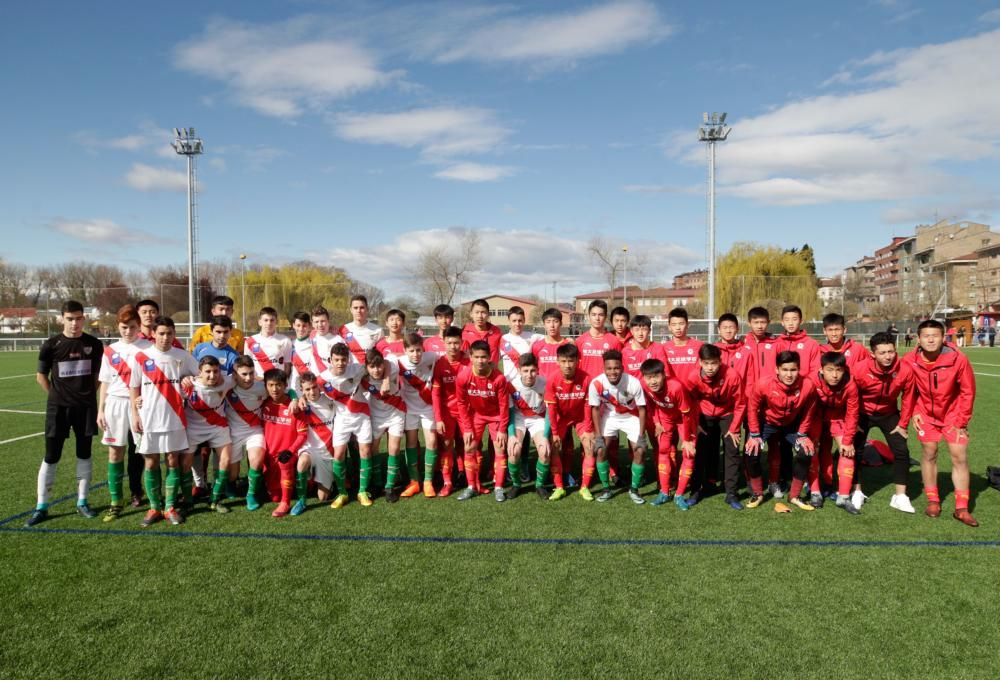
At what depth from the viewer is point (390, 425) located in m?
5.28

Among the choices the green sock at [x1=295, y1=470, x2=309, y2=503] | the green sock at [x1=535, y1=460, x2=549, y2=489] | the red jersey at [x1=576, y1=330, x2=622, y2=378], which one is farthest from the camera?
the red jersey at [x1=576, y1=330, x2=622, y2=378]

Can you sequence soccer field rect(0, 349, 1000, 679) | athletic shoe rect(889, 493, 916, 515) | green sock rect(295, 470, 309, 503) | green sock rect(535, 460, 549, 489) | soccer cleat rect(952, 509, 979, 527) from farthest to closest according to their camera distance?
1. green sock rect(535, 460, 549, 489)
2. green sock rect(295, 470, 309, 503)
3. athletic shoe rect(889, 493, 916, 515)
4. soccer cleat rect(952, 509, 979, 527)
5. soccer field rect(0, 349, 1000, 679)

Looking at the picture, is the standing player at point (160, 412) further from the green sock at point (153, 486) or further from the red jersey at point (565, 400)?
→ the red jersey at point (565, 400)

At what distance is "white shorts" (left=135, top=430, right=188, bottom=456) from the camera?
15.0 feet

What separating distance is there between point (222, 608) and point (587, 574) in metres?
2.09

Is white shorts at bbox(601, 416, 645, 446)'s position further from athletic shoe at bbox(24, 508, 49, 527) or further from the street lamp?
the street lamp

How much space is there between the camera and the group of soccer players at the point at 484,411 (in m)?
4.67

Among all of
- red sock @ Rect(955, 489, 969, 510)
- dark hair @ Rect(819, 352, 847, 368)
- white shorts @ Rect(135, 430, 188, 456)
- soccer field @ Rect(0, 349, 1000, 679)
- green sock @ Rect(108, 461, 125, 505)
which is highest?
dark hair @ Rect(819, 352, 847, 368)

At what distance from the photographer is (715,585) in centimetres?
349

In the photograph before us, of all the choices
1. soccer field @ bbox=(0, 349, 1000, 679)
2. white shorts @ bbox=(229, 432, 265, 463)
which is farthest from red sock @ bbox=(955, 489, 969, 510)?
white shorts @ bbox=(229, 432, 265, 463)

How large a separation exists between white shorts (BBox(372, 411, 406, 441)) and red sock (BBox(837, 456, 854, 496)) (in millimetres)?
3668

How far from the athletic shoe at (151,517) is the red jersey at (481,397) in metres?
2.48

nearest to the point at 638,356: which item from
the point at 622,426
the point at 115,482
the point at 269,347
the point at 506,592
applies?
the point at 622,426

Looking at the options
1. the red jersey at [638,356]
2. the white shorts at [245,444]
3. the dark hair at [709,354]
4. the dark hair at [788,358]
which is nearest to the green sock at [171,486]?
the white shorts at [245,444]
